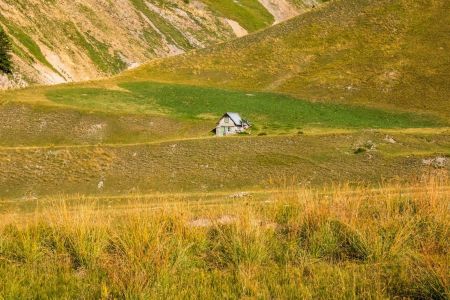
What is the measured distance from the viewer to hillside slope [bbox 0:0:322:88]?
9388cm

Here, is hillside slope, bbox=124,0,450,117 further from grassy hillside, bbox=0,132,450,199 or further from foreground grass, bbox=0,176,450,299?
foreground grass, bbox=0,176,450,299

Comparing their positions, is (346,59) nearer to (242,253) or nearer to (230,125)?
(230,125)

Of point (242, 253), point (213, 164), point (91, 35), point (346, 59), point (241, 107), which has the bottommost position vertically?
point (213, 164)

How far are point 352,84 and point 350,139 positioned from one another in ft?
124

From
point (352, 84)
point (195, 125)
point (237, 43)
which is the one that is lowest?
point (195, 125)

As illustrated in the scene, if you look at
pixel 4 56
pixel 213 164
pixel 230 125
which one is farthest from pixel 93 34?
pixel 213 164

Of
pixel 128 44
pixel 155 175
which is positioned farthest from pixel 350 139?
pixel 128 44

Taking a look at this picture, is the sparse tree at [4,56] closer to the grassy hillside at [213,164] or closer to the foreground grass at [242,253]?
the grassy hillside at [213,164]

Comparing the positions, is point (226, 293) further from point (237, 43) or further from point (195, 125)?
point (237, 43)

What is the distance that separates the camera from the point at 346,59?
89500mm

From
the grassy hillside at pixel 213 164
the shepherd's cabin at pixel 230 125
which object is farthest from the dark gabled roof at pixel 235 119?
the grassy hillside at pixel 213 164

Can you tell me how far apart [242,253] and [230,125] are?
51.5 m

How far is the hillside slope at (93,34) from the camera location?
9388cm

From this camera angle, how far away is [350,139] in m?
45.8
